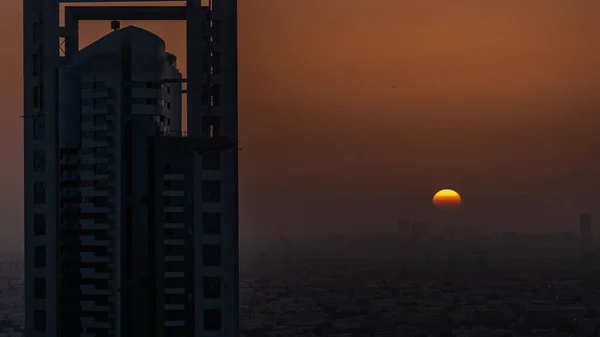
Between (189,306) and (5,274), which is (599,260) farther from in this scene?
(189,306)

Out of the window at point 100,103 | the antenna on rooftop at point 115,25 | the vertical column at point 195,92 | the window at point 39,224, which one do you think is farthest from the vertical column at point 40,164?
the vertical column at point 195,92

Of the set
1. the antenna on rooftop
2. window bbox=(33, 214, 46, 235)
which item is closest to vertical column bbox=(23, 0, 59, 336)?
window bbox=(33, 214, 46, 235)

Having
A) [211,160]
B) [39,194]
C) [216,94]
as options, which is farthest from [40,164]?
[216,94]

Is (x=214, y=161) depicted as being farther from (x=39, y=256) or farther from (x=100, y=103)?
(x=39, y=256)

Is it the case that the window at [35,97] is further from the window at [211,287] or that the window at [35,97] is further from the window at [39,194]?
the window at [211,287]

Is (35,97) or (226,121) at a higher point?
(35,97)

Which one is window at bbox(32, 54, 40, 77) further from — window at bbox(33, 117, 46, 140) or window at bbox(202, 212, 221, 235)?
window at bbox(202, 212, 221, 235)
